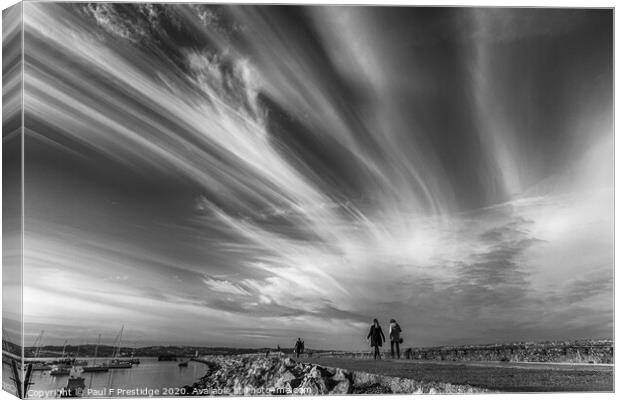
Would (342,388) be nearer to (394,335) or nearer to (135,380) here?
(394,335)

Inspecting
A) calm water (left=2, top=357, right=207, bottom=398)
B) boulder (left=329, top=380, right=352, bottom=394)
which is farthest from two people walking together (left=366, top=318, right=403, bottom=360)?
calm water (left=2, top=357, right=207, bottom=398)

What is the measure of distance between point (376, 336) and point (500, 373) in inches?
129

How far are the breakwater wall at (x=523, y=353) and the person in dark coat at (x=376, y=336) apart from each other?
0.38 metres

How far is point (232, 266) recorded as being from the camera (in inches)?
938

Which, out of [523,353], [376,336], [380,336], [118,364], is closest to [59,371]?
[118,364]

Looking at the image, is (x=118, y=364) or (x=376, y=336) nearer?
(x=118, y=364)

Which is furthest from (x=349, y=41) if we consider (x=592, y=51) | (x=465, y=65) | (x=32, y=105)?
(x=32, y=105)

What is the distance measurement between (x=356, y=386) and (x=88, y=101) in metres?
9.69

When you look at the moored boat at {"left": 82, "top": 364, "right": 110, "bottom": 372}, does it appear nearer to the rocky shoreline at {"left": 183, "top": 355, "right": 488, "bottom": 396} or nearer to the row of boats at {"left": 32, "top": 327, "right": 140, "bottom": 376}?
the row of boats at {"left": 32, "top": 327, "right": 140, "bottom": 376}

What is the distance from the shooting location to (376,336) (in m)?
24.3

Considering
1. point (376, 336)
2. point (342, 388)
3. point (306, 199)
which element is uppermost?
point (306, 199)

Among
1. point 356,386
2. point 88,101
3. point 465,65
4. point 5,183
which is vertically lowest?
point 356,386

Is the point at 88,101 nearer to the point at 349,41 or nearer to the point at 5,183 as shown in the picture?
the point at 5,183

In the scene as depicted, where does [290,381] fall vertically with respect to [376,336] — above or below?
below
